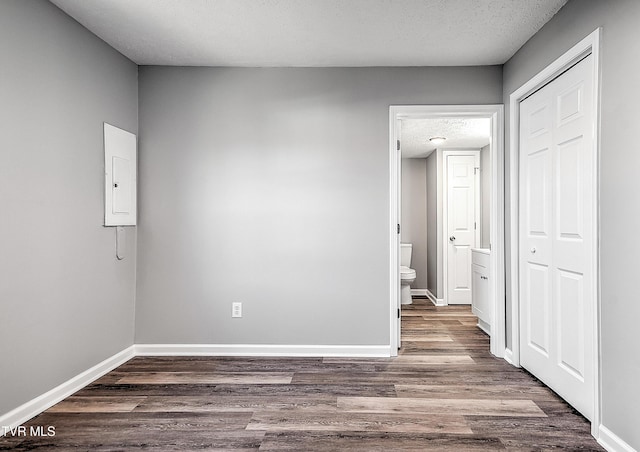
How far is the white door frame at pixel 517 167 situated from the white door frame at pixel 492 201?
5.7 inches

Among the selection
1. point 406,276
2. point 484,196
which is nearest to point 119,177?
point 406,276

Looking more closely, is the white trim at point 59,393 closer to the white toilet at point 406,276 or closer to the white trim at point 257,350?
the white trim at point 257,350

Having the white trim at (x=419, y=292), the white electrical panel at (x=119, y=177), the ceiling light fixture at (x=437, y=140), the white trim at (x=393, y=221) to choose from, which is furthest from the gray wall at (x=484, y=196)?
the white electrical panel at (x=119, y=177)

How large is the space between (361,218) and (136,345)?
7.01 ft

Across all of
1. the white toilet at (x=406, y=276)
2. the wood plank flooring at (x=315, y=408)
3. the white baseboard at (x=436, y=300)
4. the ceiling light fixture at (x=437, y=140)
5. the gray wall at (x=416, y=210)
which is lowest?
the wood plank flooring at (x=315, y=408)

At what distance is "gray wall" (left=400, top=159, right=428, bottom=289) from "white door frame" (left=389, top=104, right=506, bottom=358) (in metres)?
2.96

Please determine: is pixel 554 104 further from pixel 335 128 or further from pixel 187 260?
pixel 187 260

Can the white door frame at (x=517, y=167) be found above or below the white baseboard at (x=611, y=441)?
above

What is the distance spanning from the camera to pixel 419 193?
6.21 meters

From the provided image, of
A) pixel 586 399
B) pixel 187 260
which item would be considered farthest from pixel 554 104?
pixel 187 260

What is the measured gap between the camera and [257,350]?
3.24 m

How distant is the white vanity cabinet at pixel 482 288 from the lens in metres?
3.82

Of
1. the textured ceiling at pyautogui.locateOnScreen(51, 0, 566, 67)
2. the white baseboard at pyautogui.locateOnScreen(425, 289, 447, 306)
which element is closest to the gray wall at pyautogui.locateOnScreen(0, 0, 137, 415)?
the textured ceiling at pyautogui.locateOnScreen(51, 0, 566, 67)

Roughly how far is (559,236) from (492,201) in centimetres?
83
